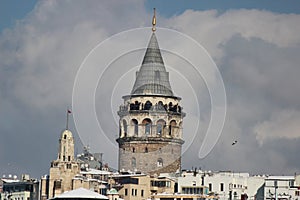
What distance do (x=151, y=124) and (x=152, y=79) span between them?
665 centimetres

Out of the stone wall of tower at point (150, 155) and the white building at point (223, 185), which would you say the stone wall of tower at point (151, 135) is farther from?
the white building at point (223, 185)

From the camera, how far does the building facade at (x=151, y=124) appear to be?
495 feet

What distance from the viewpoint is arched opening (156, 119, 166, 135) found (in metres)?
151

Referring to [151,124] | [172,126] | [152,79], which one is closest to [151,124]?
[151,124]

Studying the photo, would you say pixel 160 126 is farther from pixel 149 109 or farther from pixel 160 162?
pixel 160 162

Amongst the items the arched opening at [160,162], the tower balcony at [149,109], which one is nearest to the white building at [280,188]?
the arched opening at [160,162]

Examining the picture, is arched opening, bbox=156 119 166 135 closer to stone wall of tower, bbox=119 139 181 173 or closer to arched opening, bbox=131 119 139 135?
stone wall of tower, bbox=119 139 181 173

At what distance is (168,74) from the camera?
153 m

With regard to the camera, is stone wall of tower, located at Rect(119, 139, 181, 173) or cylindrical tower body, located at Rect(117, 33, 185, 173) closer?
stone wall of tower, located at Rect(119, 139, 181, 173)

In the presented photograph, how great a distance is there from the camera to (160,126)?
152 m

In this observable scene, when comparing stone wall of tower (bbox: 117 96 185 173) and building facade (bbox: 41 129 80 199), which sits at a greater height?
stone wall of tower (bbox: 117 96 185 173)

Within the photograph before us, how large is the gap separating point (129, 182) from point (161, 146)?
38.1 ft

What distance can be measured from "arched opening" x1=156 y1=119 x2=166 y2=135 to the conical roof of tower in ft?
13.4

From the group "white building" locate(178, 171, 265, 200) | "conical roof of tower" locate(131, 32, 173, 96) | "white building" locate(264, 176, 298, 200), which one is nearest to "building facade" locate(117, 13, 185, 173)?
"conical roof of tower" locate(131, 32, 173, 96)
